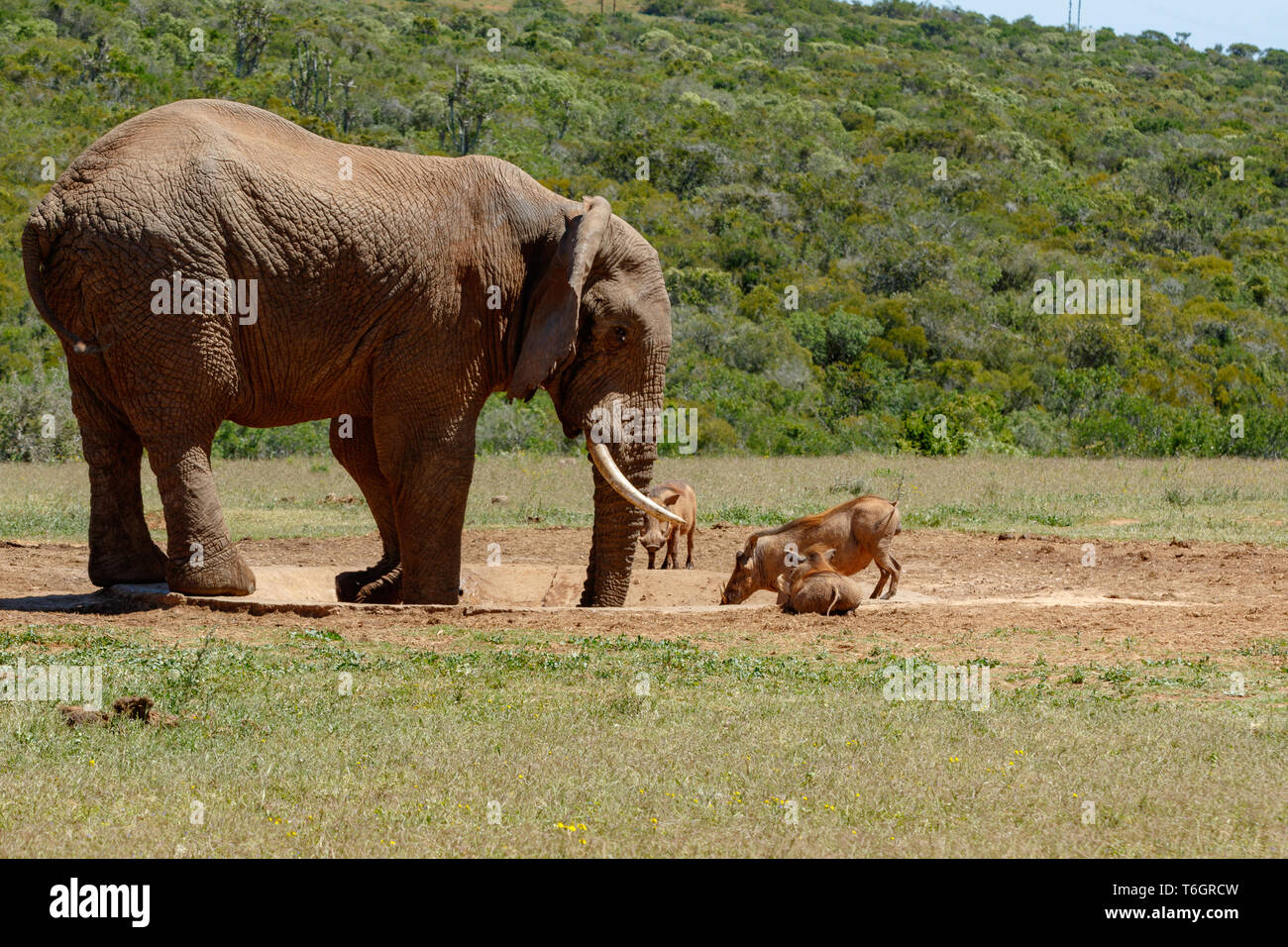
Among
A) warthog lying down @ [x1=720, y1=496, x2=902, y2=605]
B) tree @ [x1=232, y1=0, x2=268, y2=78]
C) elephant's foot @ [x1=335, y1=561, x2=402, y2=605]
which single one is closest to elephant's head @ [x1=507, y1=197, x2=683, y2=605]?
warthog lying down @ [x1=720, y1=496, x2=902, y2=605]

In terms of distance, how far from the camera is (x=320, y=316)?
1076 centimetres

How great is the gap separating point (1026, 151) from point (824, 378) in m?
29.3

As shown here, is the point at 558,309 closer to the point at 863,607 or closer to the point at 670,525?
the point at 863,607

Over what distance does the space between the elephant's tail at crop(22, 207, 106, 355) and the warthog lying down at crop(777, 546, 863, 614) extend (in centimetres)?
538

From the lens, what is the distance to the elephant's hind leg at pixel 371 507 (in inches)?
484

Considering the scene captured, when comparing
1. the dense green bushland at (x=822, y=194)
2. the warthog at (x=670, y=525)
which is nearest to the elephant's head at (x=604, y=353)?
the warthog at (x=670, y=525)

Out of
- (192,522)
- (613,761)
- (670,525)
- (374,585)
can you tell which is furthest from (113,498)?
(670,525)

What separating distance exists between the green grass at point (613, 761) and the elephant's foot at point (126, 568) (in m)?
1.44

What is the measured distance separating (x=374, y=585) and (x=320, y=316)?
9.08ft

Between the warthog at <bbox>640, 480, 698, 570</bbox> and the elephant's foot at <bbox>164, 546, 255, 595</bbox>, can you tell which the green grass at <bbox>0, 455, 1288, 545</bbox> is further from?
the elephant's foot at <bbox>164, 546, 255, 595</bbox>

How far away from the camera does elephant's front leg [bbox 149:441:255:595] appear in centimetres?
1035

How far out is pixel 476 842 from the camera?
6.00 m

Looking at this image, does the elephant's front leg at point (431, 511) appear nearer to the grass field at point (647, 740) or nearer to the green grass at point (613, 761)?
the grass field at point (647, 740)

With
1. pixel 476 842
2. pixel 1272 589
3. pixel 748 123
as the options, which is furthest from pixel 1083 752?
pixel 748 123
